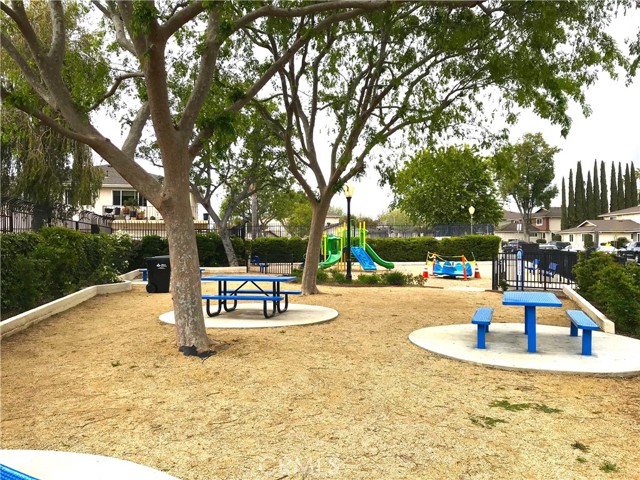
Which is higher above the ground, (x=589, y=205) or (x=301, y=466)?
(x=589, y=205)

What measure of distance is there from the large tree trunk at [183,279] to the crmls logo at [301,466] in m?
3.51

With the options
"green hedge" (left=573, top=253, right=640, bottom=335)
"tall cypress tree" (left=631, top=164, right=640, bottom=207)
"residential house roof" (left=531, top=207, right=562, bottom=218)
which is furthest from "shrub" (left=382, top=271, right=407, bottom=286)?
"residential house roof" (left=531, top=207, right=562, bottom=218)

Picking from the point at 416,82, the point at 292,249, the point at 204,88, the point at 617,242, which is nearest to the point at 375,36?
the point at 416,82

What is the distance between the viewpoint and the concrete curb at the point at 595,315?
8.39m

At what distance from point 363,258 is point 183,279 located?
64.7 feet

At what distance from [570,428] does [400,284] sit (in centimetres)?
1436

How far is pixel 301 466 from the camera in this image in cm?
346

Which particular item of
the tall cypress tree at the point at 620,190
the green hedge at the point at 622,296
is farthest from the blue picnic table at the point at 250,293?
the tall cypress tree at the point at 620,190

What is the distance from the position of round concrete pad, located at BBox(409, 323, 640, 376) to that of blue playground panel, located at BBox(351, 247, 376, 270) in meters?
16.7

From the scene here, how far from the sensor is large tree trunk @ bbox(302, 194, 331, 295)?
47.0ft

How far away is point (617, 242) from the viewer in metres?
55.0

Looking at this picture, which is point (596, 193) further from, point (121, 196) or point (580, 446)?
point (580, 446)

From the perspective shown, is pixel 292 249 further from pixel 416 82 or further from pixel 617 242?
pixel 617 242

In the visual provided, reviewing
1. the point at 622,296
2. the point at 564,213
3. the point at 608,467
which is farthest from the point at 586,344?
the point at 564,213
